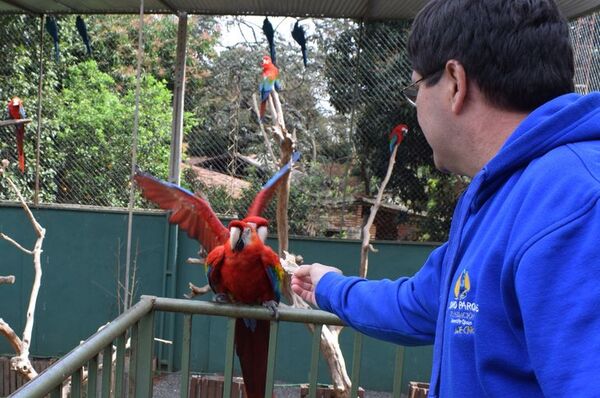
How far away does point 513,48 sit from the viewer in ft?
2.03

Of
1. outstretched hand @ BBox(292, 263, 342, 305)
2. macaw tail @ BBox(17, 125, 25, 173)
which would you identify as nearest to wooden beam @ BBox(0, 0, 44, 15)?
macaw tail @ BBox(17, 125, 25, 173)

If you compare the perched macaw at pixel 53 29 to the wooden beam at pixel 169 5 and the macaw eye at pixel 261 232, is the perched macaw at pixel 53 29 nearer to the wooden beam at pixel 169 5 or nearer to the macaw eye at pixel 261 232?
the wooden beam at pixel 169 5

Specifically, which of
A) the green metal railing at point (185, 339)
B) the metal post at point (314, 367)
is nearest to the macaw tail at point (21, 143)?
the green metal railing at point (185, 339)

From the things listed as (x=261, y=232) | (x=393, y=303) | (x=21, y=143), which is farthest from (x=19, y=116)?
(x=393, y=303)

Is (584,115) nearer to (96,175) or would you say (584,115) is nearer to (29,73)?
(96,175)

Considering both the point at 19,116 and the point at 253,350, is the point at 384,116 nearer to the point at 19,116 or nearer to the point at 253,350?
the point at 19,116

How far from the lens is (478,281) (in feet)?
1.86

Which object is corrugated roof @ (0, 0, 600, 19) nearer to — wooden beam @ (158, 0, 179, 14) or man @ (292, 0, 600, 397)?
wooden beam @ (158, 0, 179, 14)

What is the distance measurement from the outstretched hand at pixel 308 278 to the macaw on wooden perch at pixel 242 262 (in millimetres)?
317

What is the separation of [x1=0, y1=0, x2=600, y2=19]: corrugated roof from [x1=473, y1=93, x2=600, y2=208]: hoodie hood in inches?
144

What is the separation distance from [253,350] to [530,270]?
1461mm

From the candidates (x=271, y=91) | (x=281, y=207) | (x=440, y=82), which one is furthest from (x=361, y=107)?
(x=440, y=82)

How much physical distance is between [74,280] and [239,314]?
351cm

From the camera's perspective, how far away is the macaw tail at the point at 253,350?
1816 mm
